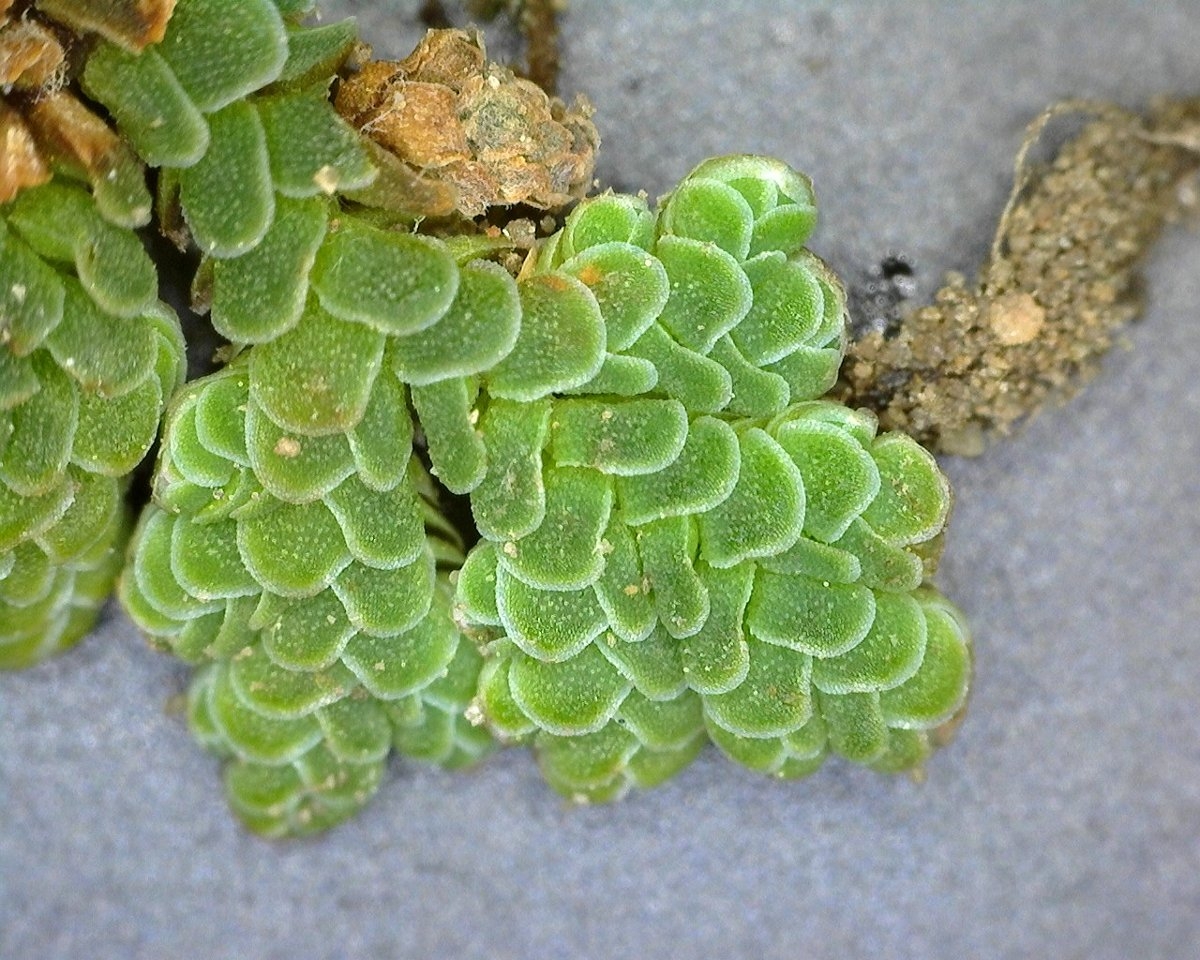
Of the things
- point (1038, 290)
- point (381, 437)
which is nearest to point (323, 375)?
point (381, 437)

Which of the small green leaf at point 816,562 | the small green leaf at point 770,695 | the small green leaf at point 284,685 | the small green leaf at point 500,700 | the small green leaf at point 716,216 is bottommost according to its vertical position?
the small green leaf at point 284,685

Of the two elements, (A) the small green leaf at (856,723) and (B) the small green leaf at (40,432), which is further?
→ (A) the small green leaf at (856,723)

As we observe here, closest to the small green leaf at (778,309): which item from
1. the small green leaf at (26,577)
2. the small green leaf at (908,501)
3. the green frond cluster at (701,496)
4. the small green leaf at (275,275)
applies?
the green frond cluster at (701,496)

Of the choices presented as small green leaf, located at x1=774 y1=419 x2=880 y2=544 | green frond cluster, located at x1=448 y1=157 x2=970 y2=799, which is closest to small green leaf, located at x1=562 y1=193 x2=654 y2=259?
green frond cluster, located at x1=448 y1=157 x2=970 y2=799

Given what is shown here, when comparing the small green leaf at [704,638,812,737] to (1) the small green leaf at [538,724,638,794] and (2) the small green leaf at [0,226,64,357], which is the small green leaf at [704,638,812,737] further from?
(2) the small green leaf at [0,226,64,357]

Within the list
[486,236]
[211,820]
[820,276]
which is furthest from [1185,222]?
[211,820]

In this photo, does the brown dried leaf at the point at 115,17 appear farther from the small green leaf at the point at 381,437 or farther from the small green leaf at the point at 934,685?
the small green leaf at the point at 934,685
